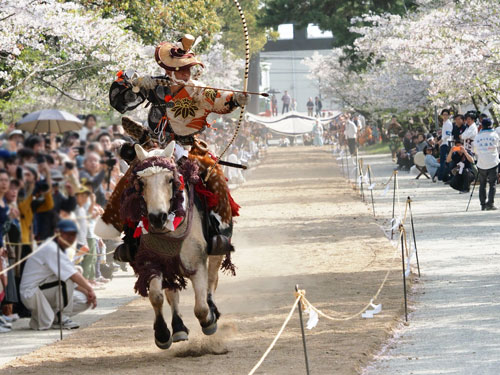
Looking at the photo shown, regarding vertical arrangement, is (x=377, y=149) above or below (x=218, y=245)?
below

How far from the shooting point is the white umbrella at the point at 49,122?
25.0 metres

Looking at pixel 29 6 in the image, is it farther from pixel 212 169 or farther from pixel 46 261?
pixel 212 169

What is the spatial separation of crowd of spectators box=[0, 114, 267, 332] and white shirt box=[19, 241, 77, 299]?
0.28m

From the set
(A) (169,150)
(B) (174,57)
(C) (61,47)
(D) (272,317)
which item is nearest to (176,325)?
(A) (169,150)

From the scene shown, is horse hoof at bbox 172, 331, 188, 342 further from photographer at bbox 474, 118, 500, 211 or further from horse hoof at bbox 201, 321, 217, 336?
photographer at bbox 474, 118, 500, 211

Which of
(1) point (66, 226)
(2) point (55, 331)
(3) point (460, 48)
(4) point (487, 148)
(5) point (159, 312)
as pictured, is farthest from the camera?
(3) point (460, 48)

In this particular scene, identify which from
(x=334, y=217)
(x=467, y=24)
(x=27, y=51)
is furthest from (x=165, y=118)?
(x=467, y=24)

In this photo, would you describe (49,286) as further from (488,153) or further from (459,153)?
(459,153)

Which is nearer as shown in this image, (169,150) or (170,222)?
(170,222)

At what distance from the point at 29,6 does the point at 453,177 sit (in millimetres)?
13576

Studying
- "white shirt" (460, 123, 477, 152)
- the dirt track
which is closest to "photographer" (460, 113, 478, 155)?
"white shirt" (460, 123, 477, 152)

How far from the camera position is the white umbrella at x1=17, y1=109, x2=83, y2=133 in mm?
24984

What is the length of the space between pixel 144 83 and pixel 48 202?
368cm

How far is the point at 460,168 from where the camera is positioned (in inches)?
1080
